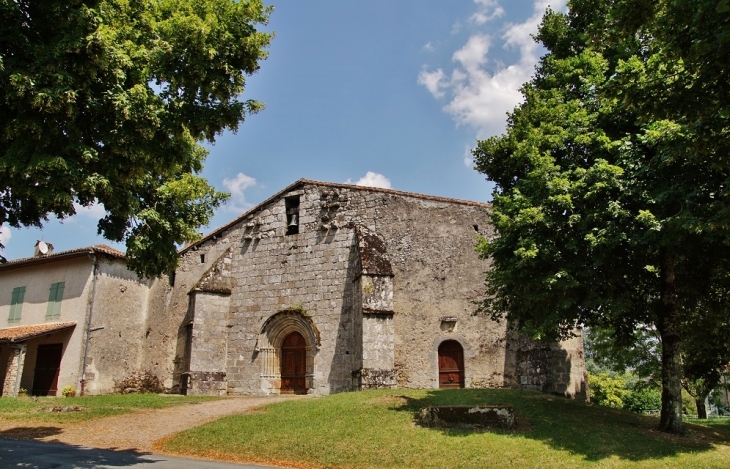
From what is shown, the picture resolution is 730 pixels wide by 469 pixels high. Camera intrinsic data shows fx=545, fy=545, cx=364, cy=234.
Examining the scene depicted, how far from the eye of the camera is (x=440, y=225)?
2042 centimetres

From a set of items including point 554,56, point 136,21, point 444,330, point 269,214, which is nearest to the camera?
point 136,21

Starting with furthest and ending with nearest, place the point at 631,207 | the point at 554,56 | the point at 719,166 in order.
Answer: the point at 554,56
the point at 631,207
the point at 719,166

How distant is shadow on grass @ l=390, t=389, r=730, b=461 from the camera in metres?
10.2

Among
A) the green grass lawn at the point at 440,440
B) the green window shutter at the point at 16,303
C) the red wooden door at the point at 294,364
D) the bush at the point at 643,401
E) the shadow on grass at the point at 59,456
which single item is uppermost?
the green window shutter at the point at 16,303

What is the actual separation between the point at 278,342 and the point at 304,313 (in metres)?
1.59

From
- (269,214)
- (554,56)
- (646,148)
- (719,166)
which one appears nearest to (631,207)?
(646,148)

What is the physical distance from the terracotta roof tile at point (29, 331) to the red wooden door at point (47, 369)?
87 cm

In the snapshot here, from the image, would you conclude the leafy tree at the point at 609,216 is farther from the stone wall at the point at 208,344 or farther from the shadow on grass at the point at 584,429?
the stone wall at the point at 208,344

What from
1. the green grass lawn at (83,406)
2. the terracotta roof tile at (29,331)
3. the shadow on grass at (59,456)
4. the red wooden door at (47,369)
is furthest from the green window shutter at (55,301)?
the shadow on grass at (59,456)

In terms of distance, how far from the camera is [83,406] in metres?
15.5

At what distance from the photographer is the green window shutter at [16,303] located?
23.3 meters

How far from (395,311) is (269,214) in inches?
249

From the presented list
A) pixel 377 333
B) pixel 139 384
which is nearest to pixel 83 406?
pixel 139 384

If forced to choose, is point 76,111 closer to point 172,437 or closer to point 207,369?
point 172,437
